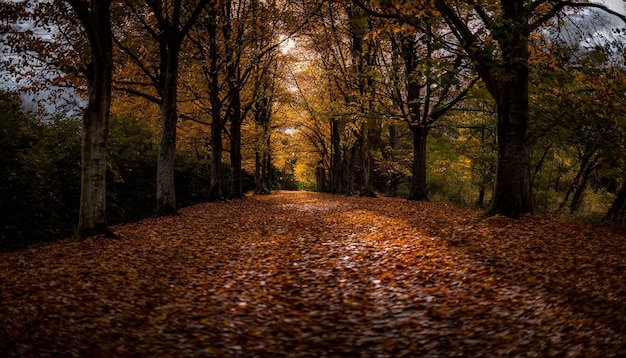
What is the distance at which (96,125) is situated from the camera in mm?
9758

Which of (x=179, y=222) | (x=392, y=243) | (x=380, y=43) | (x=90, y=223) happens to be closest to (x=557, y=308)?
(x=392, y=243)

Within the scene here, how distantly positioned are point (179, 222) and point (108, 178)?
6687 mm

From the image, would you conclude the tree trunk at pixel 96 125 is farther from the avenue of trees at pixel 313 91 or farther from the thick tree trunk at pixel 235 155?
the thick tree trunk at pixel 235 155

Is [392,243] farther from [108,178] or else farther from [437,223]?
[108,178]

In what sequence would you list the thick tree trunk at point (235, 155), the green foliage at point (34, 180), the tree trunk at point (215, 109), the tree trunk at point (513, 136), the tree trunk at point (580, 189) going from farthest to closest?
the thick tree trunk at point (235, 155), the tree trunk at point (580, 189), the tree trunk at point (215, 109), the green foliage at point (34, 180), the tree trunk at point (513, 136)

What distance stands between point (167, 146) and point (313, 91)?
62.0 feet

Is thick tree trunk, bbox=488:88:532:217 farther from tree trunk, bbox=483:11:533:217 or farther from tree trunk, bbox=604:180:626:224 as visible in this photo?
tree trunk, bbox=604:180:626:224

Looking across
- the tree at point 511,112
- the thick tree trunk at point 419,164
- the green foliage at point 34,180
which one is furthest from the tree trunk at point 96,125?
the thick tree trunk at point 419,164

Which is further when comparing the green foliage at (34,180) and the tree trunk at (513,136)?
the green foliage at (34,180)

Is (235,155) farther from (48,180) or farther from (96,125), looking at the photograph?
(96,125)

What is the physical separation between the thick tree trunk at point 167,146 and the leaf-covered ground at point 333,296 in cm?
508

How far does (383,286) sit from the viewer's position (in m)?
6.09

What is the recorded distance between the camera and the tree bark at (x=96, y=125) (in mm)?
9602

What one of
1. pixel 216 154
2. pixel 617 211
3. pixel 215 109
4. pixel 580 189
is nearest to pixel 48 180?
pixel 215 109
